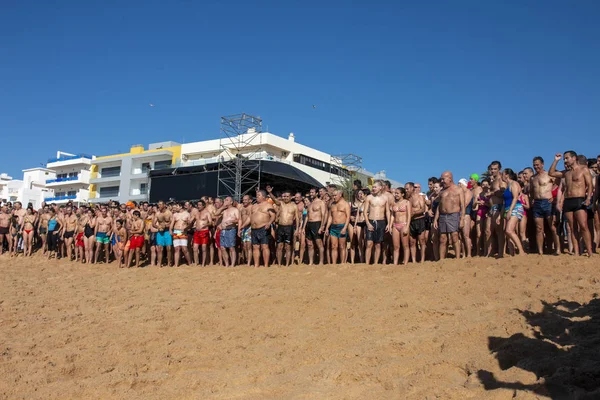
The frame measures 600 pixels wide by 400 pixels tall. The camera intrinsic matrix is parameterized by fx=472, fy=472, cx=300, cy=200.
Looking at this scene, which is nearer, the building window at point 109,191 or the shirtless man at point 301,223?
the shirtless man at point 301,223

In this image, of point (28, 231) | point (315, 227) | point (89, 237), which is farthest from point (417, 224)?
point (28, 231)

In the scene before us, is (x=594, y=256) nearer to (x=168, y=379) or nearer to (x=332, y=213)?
(x=332, y=213)

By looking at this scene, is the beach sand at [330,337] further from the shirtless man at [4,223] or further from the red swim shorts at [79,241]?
the shirtless man at [4,223]

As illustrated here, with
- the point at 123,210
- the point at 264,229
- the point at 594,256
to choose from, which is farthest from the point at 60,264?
the point at 594,256

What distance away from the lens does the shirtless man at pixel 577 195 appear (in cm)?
782

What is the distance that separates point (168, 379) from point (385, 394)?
232 cm

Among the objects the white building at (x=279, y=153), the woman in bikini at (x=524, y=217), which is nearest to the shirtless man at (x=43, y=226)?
the woman in bikini at (x=524, y=217)

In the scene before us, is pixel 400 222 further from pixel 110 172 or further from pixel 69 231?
pixel 110 172

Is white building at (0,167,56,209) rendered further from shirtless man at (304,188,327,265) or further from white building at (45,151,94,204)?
shirtless man at (304,188,327,265)

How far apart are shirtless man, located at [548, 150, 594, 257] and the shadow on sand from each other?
8.69 feet

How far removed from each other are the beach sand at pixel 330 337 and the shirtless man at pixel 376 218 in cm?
81

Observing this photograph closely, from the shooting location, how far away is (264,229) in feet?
36.2

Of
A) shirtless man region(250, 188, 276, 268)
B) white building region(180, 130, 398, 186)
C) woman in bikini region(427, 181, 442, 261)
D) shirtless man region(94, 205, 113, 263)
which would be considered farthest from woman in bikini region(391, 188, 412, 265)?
white building region(180, 130, 398, 186)

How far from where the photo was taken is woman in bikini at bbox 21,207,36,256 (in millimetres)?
→ 16234
